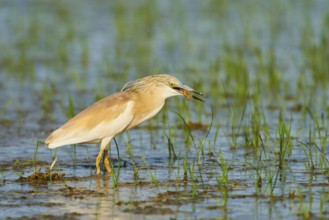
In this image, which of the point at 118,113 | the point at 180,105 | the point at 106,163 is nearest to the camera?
the point at 118,113

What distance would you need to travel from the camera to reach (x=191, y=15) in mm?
20203

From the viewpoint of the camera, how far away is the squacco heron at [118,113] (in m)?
7.96

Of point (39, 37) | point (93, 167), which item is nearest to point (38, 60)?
point (39, 37)

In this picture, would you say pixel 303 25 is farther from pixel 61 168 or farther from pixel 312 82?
pixel 61 168

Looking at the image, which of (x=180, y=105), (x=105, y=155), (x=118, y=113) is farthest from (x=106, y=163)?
(x=180, y=105)

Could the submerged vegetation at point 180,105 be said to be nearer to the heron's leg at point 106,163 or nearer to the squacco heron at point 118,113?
the heron's leg at point 106,163

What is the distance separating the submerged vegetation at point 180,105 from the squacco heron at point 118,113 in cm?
28

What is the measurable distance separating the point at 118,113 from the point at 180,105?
9.84 ft

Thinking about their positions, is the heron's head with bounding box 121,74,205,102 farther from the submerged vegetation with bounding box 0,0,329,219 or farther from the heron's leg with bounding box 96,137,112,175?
the heron's leg with bounding box 96,137,112,175

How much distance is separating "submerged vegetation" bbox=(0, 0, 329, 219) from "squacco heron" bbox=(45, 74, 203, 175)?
283 millimetres

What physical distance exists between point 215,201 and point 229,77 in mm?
6383

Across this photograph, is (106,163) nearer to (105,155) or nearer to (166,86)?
(105,155)

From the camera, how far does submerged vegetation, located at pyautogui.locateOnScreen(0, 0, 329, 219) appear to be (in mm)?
7105

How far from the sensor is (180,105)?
36.0 feet
